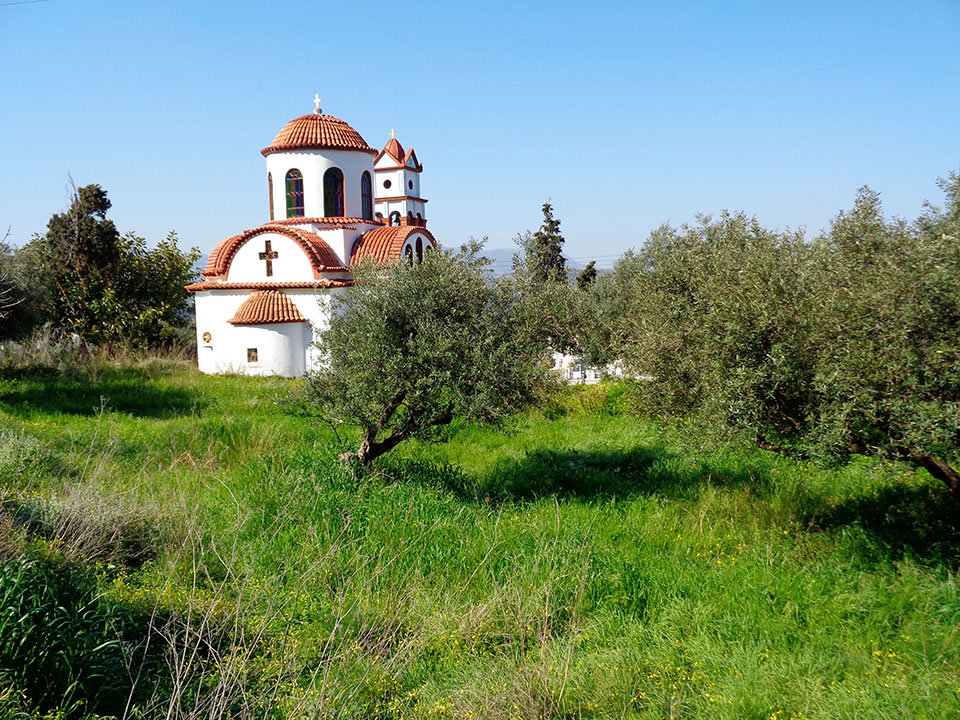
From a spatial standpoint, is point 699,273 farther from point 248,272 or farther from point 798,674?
point 248,272

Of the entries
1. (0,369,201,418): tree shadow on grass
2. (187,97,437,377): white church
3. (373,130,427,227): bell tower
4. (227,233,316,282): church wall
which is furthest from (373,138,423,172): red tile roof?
(0,369,201,418): tree shadow on grass

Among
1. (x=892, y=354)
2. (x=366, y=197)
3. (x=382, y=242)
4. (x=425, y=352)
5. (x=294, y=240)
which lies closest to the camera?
(x=892, y=354)

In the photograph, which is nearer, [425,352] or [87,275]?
[425,352]

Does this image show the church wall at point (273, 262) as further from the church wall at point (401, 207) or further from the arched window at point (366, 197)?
the church wall at point (401, 207)

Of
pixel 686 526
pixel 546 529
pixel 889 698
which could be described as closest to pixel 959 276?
pixel 889 698

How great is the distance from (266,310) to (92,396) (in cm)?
745

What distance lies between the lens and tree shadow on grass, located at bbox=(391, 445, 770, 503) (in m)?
9.88

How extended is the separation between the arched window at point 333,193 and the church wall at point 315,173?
0.45 feet

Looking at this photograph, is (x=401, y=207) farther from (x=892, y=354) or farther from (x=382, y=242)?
(x=892, y=354)

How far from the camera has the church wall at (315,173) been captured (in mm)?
24000

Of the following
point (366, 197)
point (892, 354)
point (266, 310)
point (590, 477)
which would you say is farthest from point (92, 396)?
point (892, 354)

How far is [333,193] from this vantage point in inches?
961

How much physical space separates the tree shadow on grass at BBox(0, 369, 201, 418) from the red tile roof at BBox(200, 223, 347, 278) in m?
6.76

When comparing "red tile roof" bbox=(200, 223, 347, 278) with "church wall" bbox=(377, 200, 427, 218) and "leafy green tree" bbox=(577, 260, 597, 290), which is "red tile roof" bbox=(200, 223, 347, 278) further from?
"leafy green tree" bbox=(577, 260, 597, 290)
